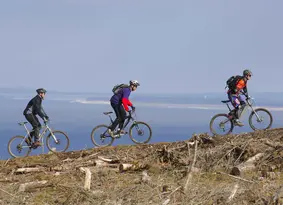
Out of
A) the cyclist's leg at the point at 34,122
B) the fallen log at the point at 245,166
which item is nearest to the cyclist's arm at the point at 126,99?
the cyclist's leg at the point at 34,122

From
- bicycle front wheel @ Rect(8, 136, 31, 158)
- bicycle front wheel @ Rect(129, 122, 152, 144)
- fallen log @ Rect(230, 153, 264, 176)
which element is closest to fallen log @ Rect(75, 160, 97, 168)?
fallen log @ Rect(230, 153, 264, 176)

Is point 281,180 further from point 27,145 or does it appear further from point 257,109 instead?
point 27,145

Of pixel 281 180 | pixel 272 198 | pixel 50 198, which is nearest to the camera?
pixel 272 198

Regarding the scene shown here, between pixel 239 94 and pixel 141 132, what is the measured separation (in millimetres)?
4198

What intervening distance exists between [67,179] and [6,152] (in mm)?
7614

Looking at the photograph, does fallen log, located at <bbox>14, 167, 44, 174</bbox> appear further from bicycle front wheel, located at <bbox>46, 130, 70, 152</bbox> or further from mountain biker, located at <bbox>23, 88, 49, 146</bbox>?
bicycle front wheel, located at <bbox>46, 130, 70, 152</bbox>

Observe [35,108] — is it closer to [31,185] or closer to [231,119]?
[31,185]

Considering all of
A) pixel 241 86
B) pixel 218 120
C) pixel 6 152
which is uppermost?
pixel 241 86

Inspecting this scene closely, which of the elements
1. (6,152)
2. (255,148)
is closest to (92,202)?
(255,148)

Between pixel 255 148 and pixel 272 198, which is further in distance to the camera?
pixel 255 148

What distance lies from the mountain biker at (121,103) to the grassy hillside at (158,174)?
1.64 meters

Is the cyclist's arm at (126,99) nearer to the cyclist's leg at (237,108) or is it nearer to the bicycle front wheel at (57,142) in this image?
the bicycle front wheel at (57,142)

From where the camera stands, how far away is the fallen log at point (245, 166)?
1213 cm

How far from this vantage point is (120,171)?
13.0 meters
